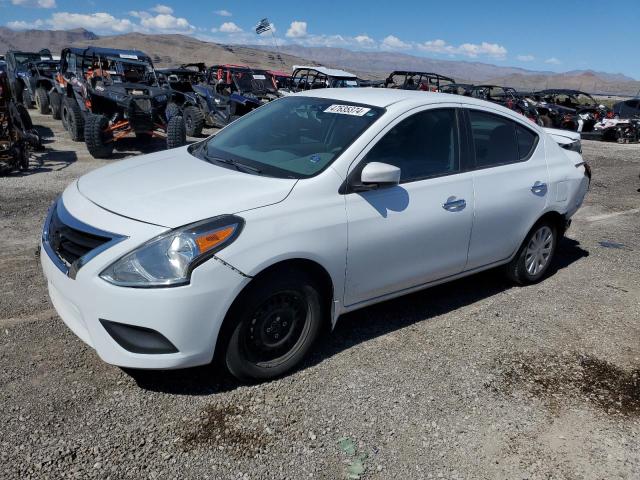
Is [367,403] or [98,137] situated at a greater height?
[98,137]

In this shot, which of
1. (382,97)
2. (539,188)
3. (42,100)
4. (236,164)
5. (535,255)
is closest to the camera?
(236,164)

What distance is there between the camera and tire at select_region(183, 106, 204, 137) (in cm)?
1260

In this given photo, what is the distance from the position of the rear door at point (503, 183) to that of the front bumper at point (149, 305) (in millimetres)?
2120

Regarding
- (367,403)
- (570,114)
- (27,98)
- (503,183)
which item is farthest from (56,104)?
(570,114)

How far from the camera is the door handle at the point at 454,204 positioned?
376 centimetres

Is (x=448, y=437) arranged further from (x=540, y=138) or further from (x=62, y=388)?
(x=540, y=138)

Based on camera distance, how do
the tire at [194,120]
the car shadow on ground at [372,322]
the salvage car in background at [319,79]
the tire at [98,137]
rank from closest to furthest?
the car shadow on ground at [372,322]
the tire at [98,137]
the tire at [194,120]
the salvage car in background at [319,79]

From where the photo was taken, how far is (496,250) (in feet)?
14.2

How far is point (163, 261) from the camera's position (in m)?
2.66

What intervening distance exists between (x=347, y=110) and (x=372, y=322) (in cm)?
159

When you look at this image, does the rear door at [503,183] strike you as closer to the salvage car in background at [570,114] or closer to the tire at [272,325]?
the tire at [272,325]

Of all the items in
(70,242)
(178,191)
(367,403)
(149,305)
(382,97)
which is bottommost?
(367,403)

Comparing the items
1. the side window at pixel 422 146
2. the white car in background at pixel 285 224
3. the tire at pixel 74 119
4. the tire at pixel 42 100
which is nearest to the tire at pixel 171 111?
the tire at pixel 74 119

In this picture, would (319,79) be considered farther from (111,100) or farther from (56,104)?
(111,100)
